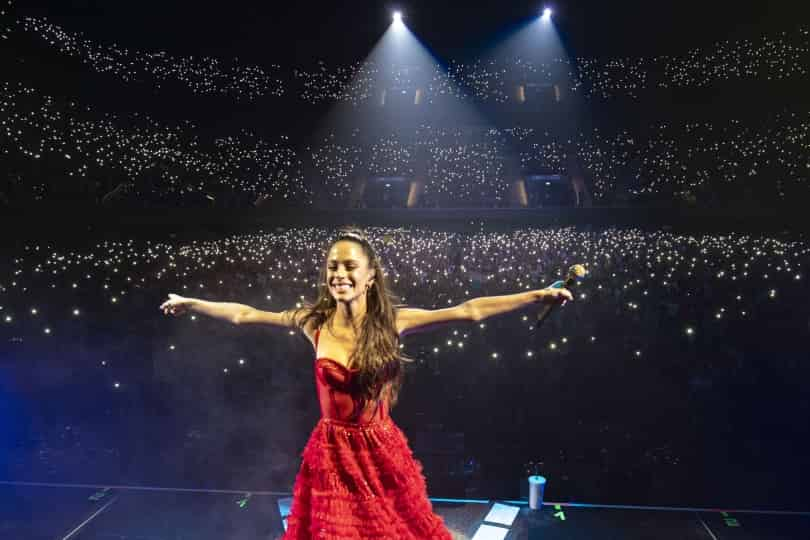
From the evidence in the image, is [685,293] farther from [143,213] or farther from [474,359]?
[143,213]

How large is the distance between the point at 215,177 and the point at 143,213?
111cm

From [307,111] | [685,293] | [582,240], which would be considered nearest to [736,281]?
[685,293]

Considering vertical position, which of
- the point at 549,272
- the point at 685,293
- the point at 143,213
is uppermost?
the point at 143,213

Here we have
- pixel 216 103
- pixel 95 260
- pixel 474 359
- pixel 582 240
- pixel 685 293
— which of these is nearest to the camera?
pixel 474 359

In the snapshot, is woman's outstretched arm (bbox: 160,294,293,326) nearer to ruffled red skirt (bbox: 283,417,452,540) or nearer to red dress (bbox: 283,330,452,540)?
red dress (bbox: 283,330,452,540)

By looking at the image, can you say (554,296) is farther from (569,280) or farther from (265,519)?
(265,519)

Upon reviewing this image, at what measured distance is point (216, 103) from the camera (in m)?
7.27

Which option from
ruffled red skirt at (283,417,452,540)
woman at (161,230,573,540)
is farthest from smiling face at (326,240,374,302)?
ruffled red skirt at (283,417,452,540)

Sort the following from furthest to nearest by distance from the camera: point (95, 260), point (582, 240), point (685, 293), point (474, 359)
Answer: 1. point (582, 240)
2. point (95, 260)
3. point (685, 293)
4. point (474, 359)

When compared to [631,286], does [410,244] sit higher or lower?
higher

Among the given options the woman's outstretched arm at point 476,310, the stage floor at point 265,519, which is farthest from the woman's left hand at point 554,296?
the stage floor at point 265,519

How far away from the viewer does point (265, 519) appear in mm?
3439

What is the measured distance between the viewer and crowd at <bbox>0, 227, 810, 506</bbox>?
13.4ft

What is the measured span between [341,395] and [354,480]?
0.29m
